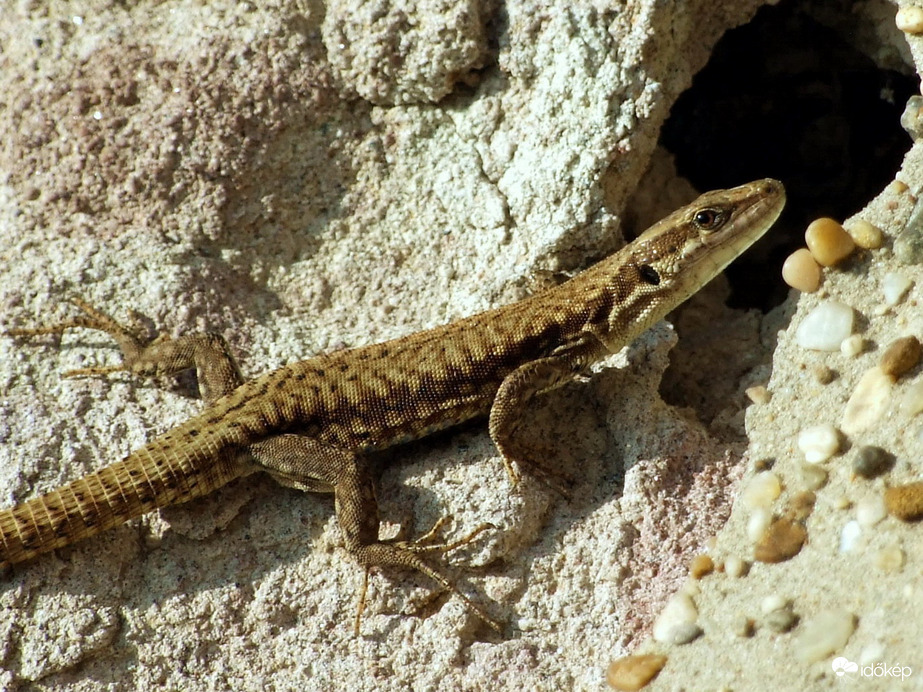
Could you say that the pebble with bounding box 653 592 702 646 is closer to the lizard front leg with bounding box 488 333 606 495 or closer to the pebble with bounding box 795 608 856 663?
the pebble with bounding box 795 608 856 663

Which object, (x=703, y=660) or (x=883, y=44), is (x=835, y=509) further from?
(x=883, y=44)

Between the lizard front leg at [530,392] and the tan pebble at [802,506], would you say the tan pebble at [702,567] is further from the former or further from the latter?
the lizard front leg at [530,392]

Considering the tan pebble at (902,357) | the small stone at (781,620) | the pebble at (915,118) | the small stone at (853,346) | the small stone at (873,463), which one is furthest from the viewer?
the pebble at (915,118)

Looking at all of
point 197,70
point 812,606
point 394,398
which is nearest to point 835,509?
point 812,606

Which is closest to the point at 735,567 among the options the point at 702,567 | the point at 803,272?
the point at 702,567

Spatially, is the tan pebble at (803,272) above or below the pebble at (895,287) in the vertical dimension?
above

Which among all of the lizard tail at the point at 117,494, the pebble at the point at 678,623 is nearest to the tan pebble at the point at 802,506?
the pebble at the point at 678,623

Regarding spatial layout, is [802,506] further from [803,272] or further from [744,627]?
[803,272]
